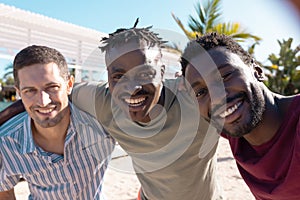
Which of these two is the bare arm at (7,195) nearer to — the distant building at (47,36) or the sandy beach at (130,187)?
the sandy beach at (130,187)

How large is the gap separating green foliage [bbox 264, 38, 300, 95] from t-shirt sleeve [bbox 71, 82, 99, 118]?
13068 mm

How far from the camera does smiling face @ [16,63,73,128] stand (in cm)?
206

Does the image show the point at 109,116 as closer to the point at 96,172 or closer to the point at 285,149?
the point at 96,172

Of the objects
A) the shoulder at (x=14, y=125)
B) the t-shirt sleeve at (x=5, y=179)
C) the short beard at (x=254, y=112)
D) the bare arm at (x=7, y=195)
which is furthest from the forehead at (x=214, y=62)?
the bare arm at (x=7, y=195)

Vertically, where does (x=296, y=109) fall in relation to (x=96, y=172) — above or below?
above

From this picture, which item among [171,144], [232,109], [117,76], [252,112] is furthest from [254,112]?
[117,76]

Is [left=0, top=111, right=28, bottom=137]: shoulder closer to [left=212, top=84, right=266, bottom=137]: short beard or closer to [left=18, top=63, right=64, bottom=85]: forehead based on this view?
[left=18, top=63, right=64, bottom=85]: forehead

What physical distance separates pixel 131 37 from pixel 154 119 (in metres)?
0.56

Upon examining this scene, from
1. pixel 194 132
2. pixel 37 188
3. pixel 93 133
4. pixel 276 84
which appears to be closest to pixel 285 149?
pixel 194 132

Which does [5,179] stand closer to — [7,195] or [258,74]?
[7,195]

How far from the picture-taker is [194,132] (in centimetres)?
204

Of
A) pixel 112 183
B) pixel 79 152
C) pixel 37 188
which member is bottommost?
pixel 112 183

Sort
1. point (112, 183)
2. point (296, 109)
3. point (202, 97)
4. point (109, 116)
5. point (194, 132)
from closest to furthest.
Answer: point (296, 109), point (202, 97), point (194, 132), point (109, 116), point (112, 183)

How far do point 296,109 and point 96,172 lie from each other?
57.5 inches
